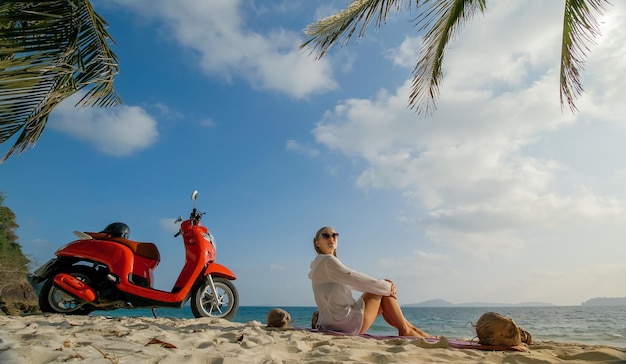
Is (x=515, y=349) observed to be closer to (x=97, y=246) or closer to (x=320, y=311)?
(x=320, y=311)

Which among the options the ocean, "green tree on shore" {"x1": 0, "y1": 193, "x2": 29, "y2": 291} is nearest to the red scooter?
the ocean

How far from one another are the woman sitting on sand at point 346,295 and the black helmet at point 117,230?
2562 mm

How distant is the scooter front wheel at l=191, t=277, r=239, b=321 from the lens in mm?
4633

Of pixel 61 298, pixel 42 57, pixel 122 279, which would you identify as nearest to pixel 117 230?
pixel 122 279

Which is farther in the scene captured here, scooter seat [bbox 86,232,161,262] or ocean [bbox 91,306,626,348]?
ocean [bbox 91,306,626,348]

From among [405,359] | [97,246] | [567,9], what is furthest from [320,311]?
[567,9]

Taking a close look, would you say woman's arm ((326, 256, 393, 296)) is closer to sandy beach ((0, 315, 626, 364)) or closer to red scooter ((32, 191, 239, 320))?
sandy beach ((0, 315, 626, 364))

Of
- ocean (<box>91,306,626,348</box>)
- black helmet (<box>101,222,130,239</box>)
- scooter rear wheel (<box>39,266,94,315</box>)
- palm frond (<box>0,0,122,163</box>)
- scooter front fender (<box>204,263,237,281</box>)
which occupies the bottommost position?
ocean (<box>91,306,626,348</box>)

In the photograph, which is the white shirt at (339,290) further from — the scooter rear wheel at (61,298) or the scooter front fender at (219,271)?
the scooter rear wheel at (61,298)

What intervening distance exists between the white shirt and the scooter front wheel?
158cm

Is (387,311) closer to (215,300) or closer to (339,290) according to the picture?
(339,290)

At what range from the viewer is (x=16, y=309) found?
60.5 ft

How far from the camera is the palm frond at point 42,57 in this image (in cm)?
284

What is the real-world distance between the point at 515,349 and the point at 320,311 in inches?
56.5
